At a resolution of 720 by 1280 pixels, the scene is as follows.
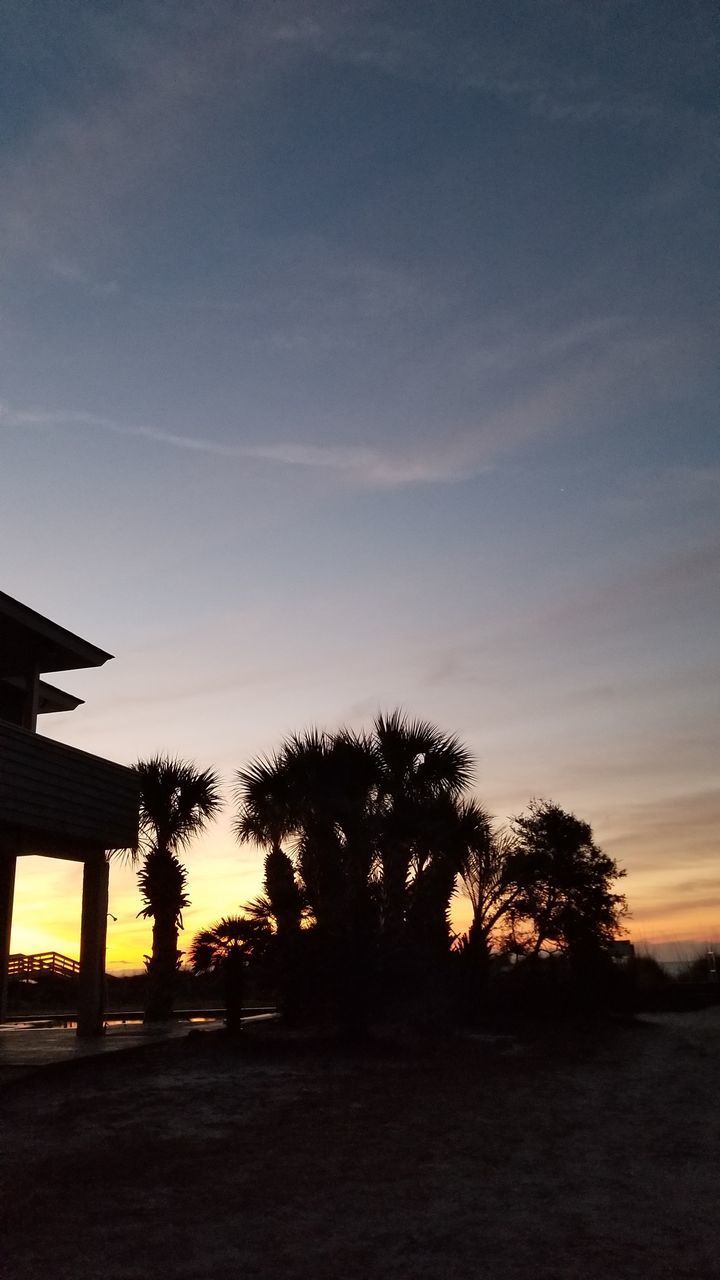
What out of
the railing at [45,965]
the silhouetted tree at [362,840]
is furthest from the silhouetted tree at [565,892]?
the railing at [45,965]

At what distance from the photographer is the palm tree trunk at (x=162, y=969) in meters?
21.1

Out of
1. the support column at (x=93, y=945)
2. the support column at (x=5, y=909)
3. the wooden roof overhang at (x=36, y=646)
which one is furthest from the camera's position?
the support column at (x=5, y=909)

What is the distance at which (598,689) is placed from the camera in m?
24.9

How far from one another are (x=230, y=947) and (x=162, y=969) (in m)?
4.80

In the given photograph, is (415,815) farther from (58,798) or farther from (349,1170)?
(349,1170)

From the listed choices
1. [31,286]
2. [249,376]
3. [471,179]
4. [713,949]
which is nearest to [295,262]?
[249,376]

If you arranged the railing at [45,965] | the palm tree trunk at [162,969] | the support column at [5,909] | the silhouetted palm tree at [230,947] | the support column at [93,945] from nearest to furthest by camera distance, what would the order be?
1. the support column at [93,945]
2. the silhouetted palm tree at [230,947]
3. the support column at [5,909]
4. the palm tree trunk at [162,969]
5. the railing at [45,965]

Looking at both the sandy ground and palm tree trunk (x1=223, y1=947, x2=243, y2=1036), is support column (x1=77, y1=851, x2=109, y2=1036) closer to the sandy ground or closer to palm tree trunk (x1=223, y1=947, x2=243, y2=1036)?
palm tree trunk (x1=223, y1=947, x2=243, y2=1036)

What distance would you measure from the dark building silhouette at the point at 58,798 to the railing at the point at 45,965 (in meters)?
17.5

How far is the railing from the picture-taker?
3431cm

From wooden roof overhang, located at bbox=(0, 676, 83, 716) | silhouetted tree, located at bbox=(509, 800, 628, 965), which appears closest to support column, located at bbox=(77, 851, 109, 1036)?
wooden roof overhang, located at bbox=(0, 676, 83, 716)

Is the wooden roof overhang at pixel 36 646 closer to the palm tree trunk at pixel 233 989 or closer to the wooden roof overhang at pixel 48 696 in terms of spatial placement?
the wooden roof overhang at pixel 48 696

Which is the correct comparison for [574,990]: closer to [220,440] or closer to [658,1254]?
[220,440]

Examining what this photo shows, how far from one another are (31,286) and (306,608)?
905cm
